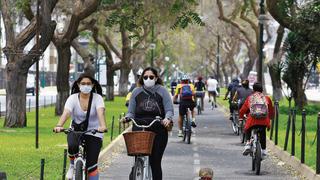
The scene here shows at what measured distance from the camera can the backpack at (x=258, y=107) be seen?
1555 cm

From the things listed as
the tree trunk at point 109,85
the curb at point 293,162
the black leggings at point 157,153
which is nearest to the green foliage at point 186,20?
the curb at point 293,162

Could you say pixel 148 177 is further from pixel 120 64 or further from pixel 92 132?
pixel 120 64

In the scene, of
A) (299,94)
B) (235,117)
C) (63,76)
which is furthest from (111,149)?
(299,94)

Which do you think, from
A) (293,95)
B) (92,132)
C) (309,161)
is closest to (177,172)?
(309,161)

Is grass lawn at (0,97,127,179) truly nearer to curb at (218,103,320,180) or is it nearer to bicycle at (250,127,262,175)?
bicycle at (250,127,262,175)

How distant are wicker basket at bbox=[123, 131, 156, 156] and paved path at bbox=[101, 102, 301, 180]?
3.98 meters

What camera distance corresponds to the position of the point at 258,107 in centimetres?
1561

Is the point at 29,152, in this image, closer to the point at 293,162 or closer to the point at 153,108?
the point at 293,162

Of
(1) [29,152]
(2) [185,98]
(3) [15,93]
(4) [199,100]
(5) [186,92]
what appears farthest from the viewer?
(4) [199,100]

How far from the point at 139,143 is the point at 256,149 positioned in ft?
17.5

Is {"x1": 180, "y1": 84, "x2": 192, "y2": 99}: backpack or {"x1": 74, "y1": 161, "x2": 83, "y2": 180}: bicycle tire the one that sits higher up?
{"x1": 180, "y1": 84, "x2": 192, "y2": 99}: backpack

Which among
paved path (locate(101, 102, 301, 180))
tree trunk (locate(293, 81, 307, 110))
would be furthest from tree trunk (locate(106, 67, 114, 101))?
paved path (locate(101, 102, 301, 180))

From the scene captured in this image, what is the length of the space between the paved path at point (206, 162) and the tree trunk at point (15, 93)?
15.9 feet

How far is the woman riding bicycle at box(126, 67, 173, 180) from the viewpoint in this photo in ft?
36.5
